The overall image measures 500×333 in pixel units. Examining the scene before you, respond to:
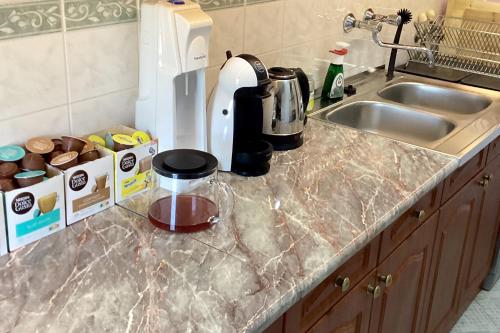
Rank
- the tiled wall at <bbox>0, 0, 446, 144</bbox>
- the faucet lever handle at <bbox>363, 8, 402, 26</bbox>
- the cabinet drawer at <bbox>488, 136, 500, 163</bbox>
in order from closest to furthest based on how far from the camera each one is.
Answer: the tiled wall at <bbox>0, 0, 446, 144</bbox> < the cabinet drawer at <bbox>488, 136, 500, 163</bbox> < the faucet lever handle at <bbox>363, 8, 402, 26</bbox>

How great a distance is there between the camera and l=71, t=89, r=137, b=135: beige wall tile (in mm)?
1359

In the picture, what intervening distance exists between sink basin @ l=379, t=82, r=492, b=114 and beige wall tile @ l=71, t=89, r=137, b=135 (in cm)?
117

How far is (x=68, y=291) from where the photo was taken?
103 centimetres

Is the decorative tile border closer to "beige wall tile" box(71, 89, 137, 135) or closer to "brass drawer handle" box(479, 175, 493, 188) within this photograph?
"beige wall tile" box(71, 89, 137, 135)

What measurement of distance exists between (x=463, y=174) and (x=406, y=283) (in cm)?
40

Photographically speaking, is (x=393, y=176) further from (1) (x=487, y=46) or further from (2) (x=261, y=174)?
(1) (x=487, y=46)

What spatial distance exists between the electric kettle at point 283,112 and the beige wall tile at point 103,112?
14.6 inches

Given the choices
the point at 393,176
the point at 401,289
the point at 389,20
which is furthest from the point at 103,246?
the point at 389,20

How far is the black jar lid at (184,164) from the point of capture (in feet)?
4.09

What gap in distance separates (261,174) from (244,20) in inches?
18.9

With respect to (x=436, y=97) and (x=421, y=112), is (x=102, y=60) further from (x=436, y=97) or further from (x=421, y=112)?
(x=436, y=97)

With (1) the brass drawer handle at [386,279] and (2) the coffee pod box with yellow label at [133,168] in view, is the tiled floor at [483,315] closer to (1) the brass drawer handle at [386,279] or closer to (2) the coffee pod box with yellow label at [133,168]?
(1) the brass drawer handle at [386,279]

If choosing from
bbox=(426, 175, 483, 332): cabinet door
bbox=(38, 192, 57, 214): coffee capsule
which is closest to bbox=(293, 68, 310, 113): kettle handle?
bbox=(426, 175, 483, 332): cabinet door

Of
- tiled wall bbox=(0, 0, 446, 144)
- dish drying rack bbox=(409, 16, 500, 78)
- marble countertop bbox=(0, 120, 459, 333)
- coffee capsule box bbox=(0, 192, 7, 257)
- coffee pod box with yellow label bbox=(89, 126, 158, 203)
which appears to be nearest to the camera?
marble countertop bbox=(0, 120, 459, 333)
